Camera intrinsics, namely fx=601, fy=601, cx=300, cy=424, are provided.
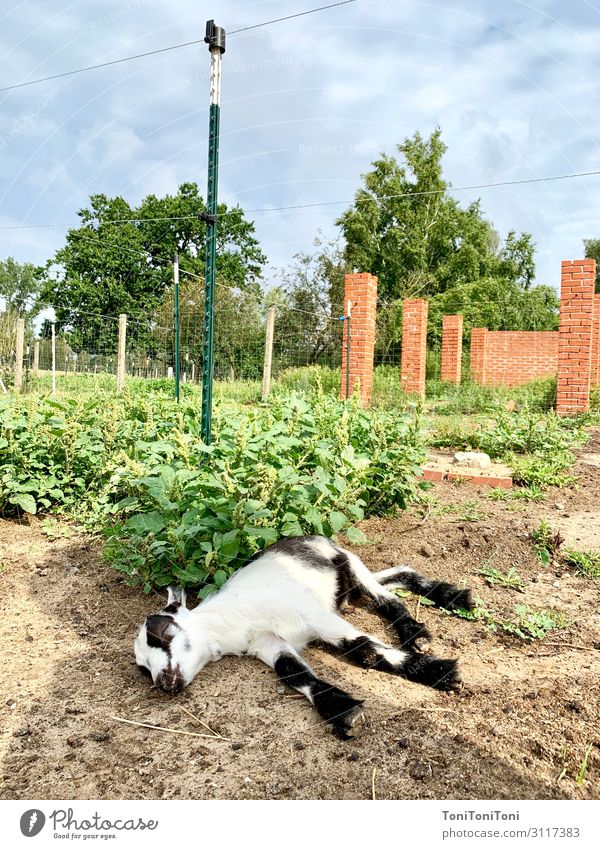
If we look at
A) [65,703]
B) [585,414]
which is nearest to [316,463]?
[65,703]

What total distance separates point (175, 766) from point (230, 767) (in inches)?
6.9

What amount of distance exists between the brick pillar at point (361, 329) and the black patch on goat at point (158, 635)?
8.92 metres

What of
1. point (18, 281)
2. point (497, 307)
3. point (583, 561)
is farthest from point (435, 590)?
point (18, 281)

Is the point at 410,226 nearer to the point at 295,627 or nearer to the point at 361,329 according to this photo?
the point at 361,329

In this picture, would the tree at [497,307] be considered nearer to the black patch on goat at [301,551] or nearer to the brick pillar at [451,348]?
the brick pillar at [451,348]

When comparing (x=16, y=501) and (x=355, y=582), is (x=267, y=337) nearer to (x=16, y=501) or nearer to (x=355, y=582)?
(x=16, y=501)

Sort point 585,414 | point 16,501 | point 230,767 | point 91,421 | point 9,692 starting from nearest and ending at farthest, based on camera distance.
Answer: point 230,767
point 9,692
point 16,501
point 91,421
point 585,414

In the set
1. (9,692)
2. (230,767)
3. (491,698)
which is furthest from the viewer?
(9,692)

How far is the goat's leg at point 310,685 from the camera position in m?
1.98

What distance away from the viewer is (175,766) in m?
1.84

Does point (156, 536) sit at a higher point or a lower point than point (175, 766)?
higher

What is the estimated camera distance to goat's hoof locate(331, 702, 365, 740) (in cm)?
193

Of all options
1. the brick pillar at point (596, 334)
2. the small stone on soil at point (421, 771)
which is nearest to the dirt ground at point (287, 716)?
the small stone on soil at point (421, 771)

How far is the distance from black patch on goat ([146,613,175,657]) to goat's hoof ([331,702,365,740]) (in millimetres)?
677
